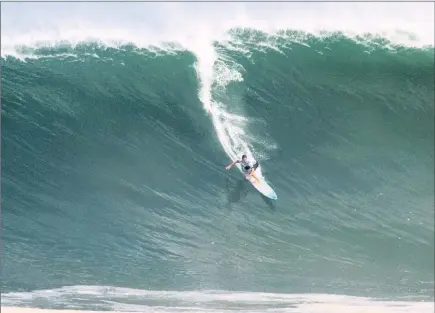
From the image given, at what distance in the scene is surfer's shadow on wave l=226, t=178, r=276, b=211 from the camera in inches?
313

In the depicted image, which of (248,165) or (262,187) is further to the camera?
(262,187)

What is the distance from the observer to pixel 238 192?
8008 mm

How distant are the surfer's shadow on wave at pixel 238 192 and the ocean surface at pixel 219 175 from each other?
0.02m

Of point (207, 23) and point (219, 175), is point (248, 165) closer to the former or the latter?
point (219, 175)

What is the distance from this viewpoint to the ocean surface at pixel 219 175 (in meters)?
7.20

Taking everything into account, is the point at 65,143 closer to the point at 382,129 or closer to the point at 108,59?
the point at 108,59

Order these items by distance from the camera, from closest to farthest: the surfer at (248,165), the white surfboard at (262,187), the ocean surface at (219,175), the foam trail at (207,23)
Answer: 1. the ocean surface at (219,175)
2. the surfer at (248,165)
3. the white surfboard at (262,187)
4. the foam trail at (207,23)

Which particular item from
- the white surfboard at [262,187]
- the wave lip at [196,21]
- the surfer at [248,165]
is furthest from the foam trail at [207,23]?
the white surfboard at [262,187]

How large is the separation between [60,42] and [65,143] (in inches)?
81.9

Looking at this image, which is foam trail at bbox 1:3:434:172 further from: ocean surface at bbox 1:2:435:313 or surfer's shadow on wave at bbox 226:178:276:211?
surfer's shadow on wave at bbox 226:178:276:211

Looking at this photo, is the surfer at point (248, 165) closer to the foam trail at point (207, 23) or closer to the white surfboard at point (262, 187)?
the white surfboard at point (262, 187)

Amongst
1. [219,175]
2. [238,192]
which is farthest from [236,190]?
[219,175]

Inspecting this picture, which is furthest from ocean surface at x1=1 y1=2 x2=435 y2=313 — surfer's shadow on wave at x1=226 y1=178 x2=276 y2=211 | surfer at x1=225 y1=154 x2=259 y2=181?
surfer at x1=225 y1=154 x2=259 y2=181

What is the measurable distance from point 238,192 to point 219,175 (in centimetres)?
46
